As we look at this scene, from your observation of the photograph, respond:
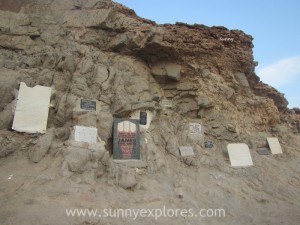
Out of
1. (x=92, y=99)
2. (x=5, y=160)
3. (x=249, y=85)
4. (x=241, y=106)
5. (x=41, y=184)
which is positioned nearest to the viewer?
(x=41, y=184)

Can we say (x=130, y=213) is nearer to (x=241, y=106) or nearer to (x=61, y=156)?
(x=61, y=156)

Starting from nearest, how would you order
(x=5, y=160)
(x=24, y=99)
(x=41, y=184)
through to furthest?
(x=41, y=184) → (x=5, y=160) → (x=24, y=99)

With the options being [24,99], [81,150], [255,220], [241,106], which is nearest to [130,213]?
[81,150]

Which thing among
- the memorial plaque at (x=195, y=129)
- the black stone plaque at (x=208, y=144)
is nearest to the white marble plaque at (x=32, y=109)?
the memorial plaque at (x=195, y=129)

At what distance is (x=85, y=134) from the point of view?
662cm

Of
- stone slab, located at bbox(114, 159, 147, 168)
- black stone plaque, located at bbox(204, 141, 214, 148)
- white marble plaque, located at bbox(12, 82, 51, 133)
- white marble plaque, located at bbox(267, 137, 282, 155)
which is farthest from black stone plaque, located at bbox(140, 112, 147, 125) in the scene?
white marble plaque, located at bbox(267, 137, 282, 155)

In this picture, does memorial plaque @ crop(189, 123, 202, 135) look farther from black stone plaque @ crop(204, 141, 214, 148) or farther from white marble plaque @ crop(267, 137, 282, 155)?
white marble plaque @ crop(267, 137, 282, 155)

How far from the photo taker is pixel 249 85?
11531 mm

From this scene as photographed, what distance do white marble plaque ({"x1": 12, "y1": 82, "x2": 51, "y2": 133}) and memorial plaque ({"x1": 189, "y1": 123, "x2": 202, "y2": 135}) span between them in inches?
180

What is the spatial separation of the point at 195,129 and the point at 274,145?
3.07 meters

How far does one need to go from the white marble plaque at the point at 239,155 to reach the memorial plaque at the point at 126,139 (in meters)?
3.17

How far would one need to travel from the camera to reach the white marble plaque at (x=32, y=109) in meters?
6.54

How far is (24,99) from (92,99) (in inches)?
66.4

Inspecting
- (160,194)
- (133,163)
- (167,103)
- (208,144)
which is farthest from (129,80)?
(160,194)
